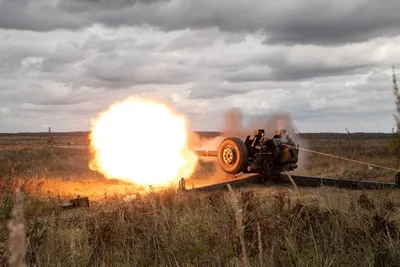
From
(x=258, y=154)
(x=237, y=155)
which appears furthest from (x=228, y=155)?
(x=258, y=154)

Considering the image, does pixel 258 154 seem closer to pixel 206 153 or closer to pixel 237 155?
pixel 237 155

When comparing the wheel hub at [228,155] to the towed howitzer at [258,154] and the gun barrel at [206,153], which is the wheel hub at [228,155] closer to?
the towed howitzer at [258,154]

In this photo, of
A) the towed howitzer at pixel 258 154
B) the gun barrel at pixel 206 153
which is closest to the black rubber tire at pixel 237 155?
the towed howitzer at pixel 258 154

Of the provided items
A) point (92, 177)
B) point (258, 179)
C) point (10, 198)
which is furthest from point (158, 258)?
point (92, 177)

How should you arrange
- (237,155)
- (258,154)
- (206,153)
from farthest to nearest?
(206,153), (258,154), (237,155)

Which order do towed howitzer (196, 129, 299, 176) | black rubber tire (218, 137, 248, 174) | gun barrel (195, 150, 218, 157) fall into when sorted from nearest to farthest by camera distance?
1. black rubber tire (218, 137, 248, 174)
2. towed howitzer (196, 129, 299, 176)
3. gun barrel (195, 150, 218, 157)

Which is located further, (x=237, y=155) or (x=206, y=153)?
(x=206, y=153)

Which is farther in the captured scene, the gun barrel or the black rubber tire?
the gun barrel

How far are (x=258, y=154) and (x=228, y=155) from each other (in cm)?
95

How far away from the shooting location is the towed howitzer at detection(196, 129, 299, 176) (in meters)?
Result: 14.1

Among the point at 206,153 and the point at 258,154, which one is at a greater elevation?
the point at 206,153

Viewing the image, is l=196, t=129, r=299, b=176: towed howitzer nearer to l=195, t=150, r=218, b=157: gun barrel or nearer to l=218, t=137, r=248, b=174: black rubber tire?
l=218, t=137, r=248, b=174: black rubber tire

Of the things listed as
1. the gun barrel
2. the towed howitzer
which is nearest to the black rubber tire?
the towed howitzer

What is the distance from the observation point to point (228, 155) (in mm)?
14344
